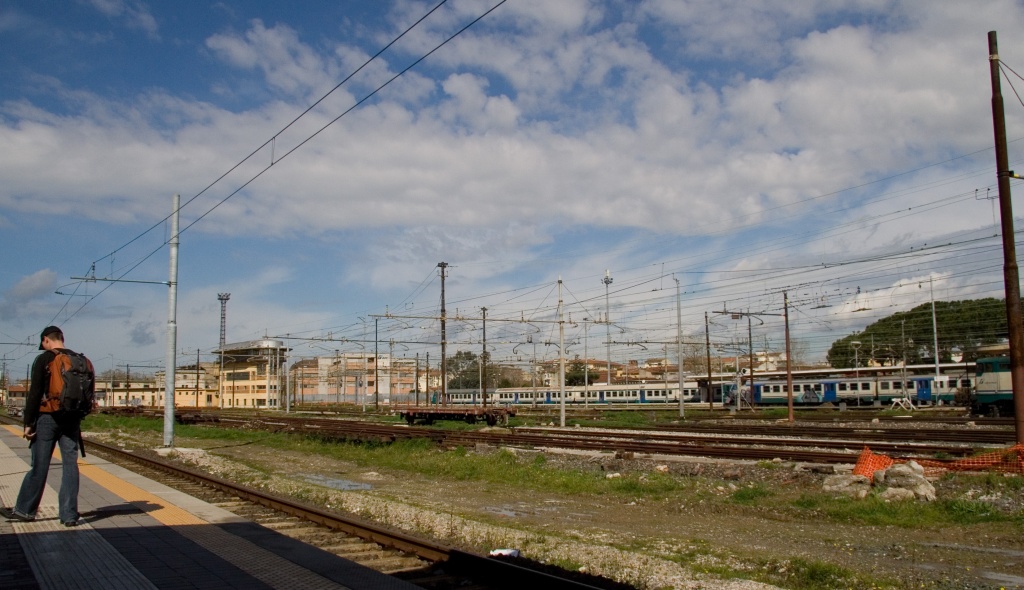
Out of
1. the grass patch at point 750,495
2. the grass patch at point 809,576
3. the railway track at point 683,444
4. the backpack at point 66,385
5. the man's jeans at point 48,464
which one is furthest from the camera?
the railway track at point 683,444

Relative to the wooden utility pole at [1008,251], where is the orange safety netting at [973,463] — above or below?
below

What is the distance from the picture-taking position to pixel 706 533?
34.8ft

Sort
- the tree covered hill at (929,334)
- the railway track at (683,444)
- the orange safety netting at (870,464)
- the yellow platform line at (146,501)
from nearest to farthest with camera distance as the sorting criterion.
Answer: the yellow platform line at (146,501), the orange safety netting at (870,464), the railway track at (683,444), the tree covered hill at (929,334)

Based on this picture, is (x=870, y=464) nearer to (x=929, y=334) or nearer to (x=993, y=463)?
(x=993, y=463)

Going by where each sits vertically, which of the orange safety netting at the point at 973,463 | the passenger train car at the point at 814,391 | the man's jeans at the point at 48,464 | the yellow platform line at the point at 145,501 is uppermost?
the man's jeans at the point at 48,464

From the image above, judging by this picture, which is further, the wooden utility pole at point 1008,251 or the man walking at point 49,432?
the wooden utility pole at point 1008,251

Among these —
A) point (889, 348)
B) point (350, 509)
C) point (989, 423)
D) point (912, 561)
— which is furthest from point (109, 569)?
point (889, 348)

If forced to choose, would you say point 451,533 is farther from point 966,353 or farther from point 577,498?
point 966,353

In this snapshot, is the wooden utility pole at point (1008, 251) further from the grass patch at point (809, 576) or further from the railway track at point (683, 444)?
the grass patch at point (809, 576)

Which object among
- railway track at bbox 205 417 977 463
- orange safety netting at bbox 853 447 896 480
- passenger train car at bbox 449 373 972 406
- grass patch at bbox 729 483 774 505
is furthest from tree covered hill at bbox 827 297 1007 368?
grass patch at bbox 729 483 774 505

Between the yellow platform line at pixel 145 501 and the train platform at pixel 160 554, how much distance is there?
0.06ft

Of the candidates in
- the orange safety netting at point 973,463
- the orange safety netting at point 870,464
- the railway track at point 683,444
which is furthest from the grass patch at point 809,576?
the railway track at point 683,444

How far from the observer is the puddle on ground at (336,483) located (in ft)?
51.9

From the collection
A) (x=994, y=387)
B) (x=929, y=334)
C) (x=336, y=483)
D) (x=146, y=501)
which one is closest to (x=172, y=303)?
(x=336, y=483)
